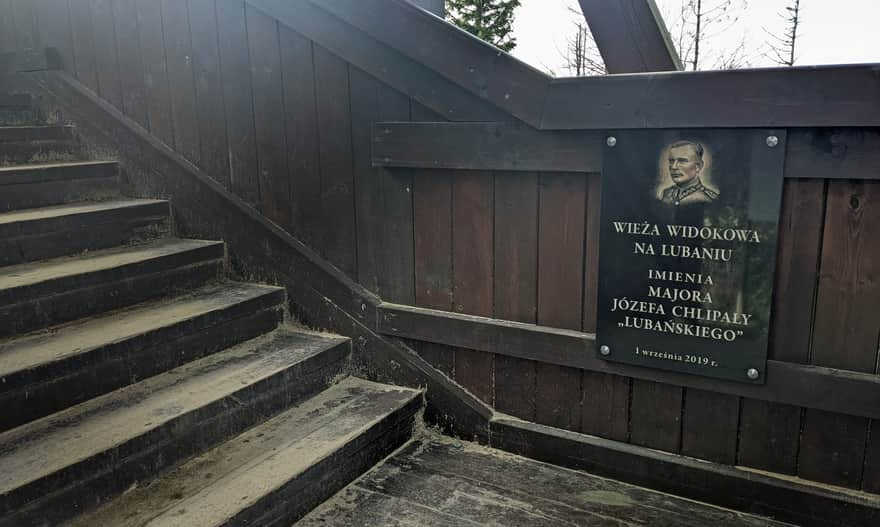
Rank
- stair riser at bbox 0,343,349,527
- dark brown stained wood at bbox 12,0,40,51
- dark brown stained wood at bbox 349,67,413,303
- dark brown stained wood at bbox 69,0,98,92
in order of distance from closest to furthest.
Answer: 1. stair riser at bbox 0,343,349,527
2. dark brown stained wood at bbox 349,67,413,303
3. dark brown stained wood at bbox 69,0,98,92
4. dark brown stained wood at bbox 12,0,40,51

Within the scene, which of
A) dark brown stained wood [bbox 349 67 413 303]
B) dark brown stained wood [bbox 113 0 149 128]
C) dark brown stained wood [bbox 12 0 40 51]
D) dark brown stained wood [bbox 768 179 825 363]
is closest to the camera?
dark brown stained wood [bbox 768 179 825 363]

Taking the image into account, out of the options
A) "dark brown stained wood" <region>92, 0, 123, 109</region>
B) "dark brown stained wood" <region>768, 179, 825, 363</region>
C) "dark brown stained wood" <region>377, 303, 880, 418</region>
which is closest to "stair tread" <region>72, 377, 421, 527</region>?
"dark brown stained wood" <region>377, 303, 880, 418</region>

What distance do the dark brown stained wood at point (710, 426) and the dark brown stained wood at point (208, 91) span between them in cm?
211

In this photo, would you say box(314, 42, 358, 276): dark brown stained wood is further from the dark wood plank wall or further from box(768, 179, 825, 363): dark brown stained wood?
box(768, 179, 825, 363): dark brown stained wood

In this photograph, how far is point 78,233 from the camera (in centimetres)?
268

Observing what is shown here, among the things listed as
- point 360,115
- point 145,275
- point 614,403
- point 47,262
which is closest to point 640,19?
point 360,115

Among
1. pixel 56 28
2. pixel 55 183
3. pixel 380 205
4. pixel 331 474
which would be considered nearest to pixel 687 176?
pixel 380 205

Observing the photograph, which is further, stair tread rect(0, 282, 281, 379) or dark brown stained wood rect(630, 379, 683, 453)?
dark brown stained wood rect(630, 379, 683, 453)

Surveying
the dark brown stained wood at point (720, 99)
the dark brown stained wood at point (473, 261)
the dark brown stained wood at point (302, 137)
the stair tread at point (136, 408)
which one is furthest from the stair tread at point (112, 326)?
the dark brown stained wood at point (720, 99)

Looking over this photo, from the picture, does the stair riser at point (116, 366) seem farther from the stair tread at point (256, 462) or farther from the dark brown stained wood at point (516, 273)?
the dark brown stained wood at point (516, 273)

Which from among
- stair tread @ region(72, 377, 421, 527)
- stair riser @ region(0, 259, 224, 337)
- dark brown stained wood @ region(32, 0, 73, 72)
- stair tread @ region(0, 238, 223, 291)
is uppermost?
dark brown stained wood @ region(32, 0, 73, 72)

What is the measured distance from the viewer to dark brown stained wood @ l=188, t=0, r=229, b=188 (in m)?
2.79

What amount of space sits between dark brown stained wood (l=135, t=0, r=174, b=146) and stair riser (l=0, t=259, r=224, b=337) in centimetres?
70

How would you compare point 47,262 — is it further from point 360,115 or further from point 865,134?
point 865,134
